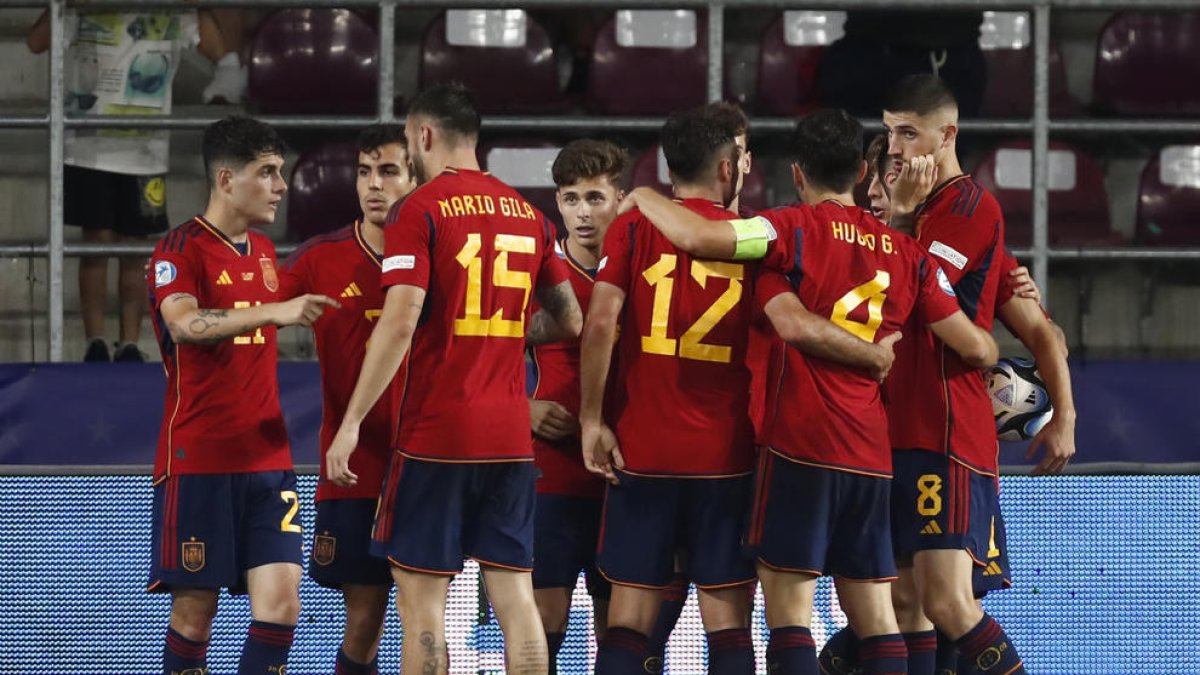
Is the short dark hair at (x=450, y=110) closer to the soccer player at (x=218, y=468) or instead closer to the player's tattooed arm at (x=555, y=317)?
the player's tattooed arm at (x=555, y=317)

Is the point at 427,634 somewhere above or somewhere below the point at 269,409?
below

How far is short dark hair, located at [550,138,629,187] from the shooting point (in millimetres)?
6582

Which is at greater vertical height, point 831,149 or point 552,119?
point 552,119

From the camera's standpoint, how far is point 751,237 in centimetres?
565

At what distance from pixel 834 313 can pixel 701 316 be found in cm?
44

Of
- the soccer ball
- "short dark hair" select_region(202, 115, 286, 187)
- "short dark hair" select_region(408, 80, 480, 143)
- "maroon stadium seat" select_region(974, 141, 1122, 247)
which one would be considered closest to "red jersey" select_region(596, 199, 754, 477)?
"short dark hair" select_region(408, 80, 480, 143)

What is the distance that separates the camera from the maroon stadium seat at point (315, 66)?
9.30 m

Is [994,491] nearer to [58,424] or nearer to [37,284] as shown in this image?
[58,424]

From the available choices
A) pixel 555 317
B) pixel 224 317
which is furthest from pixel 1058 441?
pixel 224 317

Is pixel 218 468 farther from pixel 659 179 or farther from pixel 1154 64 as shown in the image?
pixel 1154 64

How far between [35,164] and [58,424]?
2.75m

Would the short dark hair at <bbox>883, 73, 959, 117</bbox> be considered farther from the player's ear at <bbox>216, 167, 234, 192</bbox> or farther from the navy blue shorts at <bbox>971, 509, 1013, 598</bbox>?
the player's ear at <bbox>216, 167, 234, 192</bbox>

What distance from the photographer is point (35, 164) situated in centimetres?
983

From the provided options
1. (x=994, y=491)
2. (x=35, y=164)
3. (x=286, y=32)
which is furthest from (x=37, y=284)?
(x=994, y=491)
